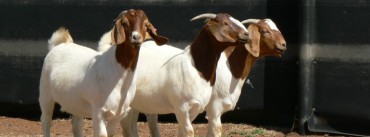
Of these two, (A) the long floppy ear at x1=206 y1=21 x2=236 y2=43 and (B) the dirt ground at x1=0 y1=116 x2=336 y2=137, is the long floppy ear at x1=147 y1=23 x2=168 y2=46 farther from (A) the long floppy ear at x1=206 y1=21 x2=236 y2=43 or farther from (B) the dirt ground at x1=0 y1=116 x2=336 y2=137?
(B) the dirt ground at x1=0 y1=116 x2=336 y2=137

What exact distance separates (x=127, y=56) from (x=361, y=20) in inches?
153

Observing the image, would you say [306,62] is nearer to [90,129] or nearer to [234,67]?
[234,67]

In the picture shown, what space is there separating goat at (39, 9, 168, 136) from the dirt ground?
267 cm

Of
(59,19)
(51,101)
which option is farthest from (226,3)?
(51,101)

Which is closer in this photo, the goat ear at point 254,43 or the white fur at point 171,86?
the white fur at point 171,86

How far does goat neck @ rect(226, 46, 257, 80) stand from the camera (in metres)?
9.16

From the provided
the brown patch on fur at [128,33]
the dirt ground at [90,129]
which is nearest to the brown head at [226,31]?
the brown patch on fur at [128,33]

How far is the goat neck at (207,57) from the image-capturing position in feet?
27.6

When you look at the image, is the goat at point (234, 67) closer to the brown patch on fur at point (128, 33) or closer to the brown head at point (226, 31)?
the brown head at point (226, 31)

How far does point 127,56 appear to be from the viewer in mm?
7941

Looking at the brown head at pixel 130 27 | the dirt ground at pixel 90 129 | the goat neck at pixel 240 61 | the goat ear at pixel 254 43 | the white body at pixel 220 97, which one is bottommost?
the dirt ground at pixel 90 129

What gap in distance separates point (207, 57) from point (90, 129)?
134 inches

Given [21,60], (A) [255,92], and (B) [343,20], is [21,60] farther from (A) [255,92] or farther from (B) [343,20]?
(B) [343,20]

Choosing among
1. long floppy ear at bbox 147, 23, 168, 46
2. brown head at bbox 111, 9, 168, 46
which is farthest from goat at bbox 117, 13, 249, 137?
brown head at bbox 111, 9, 168, 46
